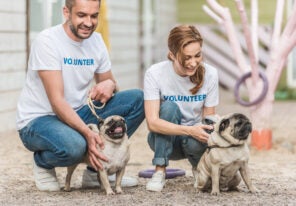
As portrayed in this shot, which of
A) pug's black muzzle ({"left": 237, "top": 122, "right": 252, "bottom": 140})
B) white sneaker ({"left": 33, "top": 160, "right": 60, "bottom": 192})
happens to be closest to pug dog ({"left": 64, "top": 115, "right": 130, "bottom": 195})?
white sneaker ({"left": 33, "top": 160, "right": 60, "bottom": 192})

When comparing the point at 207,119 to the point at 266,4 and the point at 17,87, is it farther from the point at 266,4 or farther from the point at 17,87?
the point at 266,4

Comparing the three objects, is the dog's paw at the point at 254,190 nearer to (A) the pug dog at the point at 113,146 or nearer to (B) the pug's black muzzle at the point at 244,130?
(B) the pug's black muzzle at the point at 244,130

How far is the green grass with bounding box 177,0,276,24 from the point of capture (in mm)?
15445

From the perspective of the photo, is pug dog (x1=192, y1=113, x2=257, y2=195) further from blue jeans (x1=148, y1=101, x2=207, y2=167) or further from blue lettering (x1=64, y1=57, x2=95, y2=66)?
blue lettering (x1=64, y1=57, x2=95, y2=66)

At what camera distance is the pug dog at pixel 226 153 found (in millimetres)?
4852

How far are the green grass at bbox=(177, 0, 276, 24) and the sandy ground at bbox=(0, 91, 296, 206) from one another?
7.80 metres

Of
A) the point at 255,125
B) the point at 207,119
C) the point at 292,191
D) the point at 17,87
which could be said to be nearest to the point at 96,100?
the point at 207,119

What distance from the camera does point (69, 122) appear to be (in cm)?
502

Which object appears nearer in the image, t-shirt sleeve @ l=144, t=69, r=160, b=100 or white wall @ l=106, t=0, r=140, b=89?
t-shirt sleeve @ l=144, t=69, r=160, b=100

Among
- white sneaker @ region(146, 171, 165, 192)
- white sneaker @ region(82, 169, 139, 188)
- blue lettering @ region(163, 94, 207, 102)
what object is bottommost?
white sneaker @ region(82, 169, 139, 188)

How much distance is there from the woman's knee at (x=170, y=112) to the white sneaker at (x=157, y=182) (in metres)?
0.36

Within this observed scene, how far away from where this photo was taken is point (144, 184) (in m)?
5.53

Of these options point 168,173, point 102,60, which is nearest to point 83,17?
point 102,60

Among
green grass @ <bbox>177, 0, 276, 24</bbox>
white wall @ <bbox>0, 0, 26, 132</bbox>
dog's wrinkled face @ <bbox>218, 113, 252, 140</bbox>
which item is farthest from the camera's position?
green grass @ <bbox>177, 0, 276, 24</bbox>
